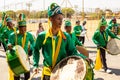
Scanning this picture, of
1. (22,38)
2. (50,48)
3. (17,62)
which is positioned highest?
(50,48)

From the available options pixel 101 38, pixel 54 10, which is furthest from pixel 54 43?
pixel 101 38

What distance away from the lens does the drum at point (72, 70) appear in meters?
4.24

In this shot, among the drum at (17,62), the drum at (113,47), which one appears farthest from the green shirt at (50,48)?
the drum at (113,47)

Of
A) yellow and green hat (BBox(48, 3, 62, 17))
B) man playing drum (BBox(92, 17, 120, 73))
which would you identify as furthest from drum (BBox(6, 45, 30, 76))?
man playing drum (BBox(92, 17, 120, 73))

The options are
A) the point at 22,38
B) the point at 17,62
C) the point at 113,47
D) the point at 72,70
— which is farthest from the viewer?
the point at 113,47

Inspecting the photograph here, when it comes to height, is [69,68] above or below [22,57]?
above

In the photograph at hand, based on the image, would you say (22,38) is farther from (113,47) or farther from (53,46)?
(113,47)

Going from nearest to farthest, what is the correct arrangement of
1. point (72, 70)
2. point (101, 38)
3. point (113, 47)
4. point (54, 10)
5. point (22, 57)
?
1. point (72, 70)
2. point (54, 10)
3. point (22, 57)
4. point (101, 38)
5. point (113, 47)

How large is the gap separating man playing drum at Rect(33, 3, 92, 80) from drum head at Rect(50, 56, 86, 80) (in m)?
0.13

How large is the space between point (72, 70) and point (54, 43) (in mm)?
471

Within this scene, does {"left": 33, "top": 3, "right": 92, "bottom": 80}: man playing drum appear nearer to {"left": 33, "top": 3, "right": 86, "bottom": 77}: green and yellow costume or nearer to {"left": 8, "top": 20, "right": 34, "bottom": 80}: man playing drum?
{"left": 33, "top": 3, "right": 86, "bottom": 77}: green and yellow costume

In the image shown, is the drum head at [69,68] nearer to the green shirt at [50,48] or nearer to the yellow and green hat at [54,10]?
the green shirt at [50,48]

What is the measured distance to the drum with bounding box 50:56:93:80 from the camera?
4.24 m

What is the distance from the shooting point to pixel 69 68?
4.55 metres
